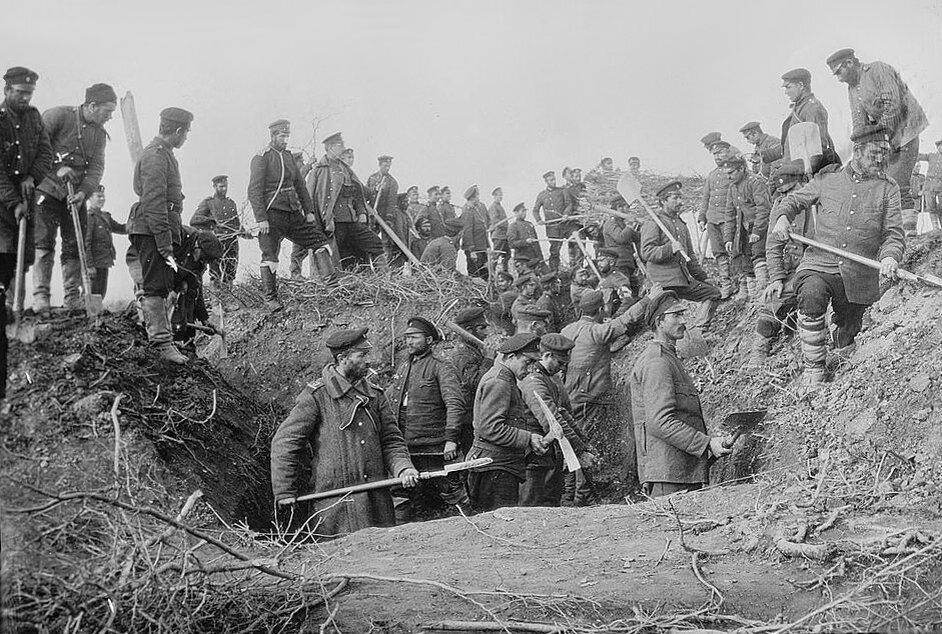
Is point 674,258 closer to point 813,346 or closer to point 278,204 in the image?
point 813,346

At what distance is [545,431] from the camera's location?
8.75 metres

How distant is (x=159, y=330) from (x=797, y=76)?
22.4 ft

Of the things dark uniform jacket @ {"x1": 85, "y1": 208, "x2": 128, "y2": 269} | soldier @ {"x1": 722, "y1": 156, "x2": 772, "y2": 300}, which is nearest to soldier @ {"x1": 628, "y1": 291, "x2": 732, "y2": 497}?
soldier @ {"x1": 722, "y1": 156, "x2": 772, "y2": 300}

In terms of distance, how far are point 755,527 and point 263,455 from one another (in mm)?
5162

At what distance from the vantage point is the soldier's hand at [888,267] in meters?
7.66

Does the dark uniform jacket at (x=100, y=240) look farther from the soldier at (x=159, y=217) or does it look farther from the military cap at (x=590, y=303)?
the military cap at (x=590, y=303)

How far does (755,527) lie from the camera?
615cm

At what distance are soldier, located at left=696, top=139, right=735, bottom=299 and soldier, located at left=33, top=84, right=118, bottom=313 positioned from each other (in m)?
7.11

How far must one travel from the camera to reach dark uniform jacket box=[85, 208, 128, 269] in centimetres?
1049

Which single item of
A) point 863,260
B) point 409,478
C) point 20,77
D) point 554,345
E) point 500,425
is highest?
point 20,77

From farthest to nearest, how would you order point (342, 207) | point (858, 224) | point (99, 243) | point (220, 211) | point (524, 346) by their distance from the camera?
point (220, 211)
point (342, 207)
point (99, 243)
point (524, 346)
point (858, 224)

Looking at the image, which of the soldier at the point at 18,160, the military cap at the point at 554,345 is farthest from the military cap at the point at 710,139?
the soldier at the point at 18,160

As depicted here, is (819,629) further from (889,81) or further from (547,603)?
(889,81)

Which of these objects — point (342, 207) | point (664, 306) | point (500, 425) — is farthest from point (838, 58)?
point (342, 207)
